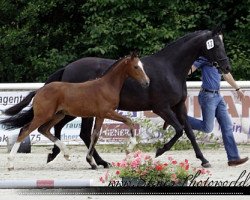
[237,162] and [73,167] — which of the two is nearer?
[237,162]

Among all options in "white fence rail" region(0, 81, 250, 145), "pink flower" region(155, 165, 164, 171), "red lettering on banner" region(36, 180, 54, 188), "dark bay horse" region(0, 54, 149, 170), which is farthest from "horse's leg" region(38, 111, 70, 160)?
"red lettering on banner" region(36, 180, 54, 188)

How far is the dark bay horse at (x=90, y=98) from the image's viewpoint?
14250 millimetres

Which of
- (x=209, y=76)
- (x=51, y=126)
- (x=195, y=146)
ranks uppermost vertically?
(x=209, y=76)

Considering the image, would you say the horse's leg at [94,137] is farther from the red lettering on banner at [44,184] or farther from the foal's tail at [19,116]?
the red lettering on banner at [44,184]

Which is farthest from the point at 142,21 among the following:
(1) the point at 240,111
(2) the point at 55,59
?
(1) the point at 240,111

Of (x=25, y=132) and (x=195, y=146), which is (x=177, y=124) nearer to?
(x=195, y=146)

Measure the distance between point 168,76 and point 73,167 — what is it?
1908 mm

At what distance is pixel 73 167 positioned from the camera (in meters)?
14.7

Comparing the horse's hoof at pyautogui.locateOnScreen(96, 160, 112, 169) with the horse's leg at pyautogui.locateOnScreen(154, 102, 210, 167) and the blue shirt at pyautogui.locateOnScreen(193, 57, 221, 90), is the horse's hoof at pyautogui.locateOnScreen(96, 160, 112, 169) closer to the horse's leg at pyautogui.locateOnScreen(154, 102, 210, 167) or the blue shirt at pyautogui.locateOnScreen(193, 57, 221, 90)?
the horse's leg at pyautogui.locateOnScreen(154, 102, 210, 167)

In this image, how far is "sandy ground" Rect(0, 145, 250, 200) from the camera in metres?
12.6

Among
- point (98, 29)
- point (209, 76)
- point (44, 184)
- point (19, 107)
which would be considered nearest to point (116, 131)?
point (19, 107)

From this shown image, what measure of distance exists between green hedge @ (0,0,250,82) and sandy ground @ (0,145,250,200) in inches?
214

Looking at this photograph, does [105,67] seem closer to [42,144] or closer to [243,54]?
[42,144]

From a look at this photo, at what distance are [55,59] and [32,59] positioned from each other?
2.02 feet
